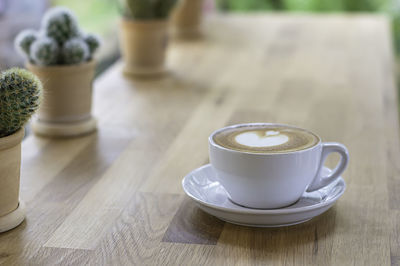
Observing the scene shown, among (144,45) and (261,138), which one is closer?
(261,138)

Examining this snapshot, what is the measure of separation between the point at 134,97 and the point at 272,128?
663 mm

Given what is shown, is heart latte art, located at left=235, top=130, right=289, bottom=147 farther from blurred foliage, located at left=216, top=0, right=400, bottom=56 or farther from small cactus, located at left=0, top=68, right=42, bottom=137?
blurred foliage, located at left=216, top=0, right=400, bottom=56

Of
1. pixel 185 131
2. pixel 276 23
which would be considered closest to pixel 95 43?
pixel 185 131

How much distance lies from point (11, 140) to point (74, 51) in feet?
1.36

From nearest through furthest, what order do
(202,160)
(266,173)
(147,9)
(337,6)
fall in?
(266,173) → (202,160) → (147,9) → (337,6)

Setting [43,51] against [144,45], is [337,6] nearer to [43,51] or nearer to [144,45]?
[144,45]

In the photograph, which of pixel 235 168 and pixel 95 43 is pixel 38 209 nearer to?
pixel 235 168

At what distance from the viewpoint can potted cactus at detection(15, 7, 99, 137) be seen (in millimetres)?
1160

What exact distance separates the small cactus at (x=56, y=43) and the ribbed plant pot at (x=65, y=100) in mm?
19

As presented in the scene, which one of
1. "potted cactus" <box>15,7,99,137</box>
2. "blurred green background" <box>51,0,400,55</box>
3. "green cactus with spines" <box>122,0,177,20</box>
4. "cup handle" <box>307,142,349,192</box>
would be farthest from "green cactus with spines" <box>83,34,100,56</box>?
"blurred green background" <box>51,0,400,55</box>

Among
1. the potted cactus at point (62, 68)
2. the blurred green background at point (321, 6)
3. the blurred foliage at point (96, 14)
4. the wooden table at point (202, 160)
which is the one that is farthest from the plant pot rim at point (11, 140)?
the blurred green background at point (321, 6)

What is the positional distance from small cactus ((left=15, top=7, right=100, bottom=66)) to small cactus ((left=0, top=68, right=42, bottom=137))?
14.6 inches

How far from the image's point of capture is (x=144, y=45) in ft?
5.46

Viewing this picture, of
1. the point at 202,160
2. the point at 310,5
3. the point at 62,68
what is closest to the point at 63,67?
the point at 62,68
